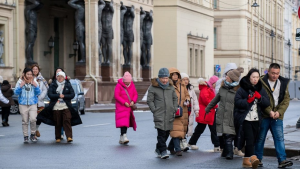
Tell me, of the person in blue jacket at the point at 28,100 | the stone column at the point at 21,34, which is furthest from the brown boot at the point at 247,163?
the stone column at the point at 21,34

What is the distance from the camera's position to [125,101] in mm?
17734

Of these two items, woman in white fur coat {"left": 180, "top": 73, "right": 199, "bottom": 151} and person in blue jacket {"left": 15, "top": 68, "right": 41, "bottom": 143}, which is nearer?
woman in white fur coat {"left": 180, "top": 73, "right": 199, "bottom": 151}

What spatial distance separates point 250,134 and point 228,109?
1.48m

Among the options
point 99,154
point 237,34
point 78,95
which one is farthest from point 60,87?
point 237,34

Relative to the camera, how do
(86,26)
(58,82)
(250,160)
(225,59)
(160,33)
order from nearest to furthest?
(250,160) < (58,82) < (86,26) < (160,33) < (225,59)

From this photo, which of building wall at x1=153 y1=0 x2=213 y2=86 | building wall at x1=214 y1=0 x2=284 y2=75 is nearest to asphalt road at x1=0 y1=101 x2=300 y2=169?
building wall at x1=153 y1=0 x2=213 y2=86

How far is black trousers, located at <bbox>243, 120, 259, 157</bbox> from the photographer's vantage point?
12391mm

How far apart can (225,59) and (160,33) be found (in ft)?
69.8

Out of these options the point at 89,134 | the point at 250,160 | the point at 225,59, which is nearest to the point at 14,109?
the point at 89,134

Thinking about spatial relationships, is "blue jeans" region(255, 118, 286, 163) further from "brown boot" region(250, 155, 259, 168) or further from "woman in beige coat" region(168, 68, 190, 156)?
"woman in beige coat" region(168, 68, 190, 156)

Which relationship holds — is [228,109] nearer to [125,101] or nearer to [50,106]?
[125,101]

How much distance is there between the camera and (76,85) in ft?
104

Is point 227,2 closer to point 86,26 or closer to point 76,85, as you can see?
point 86,26

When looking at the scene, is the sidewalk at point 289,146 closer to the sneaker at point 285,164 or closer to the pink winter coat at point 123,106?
the sneaker at point 285,164
